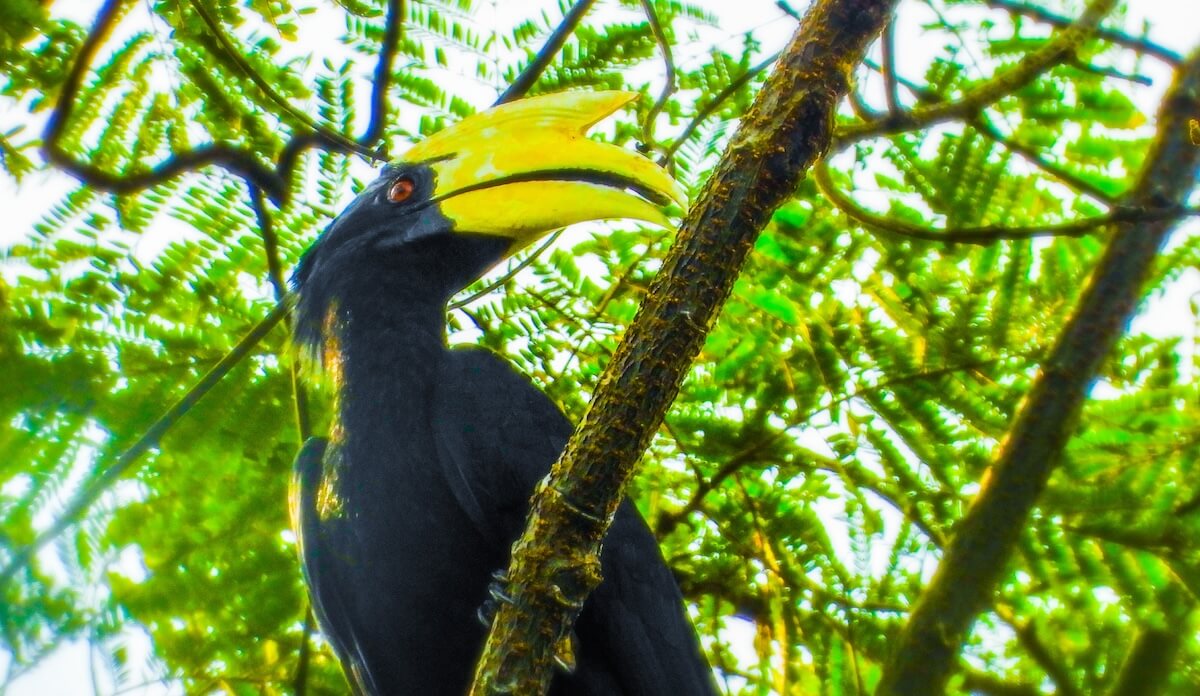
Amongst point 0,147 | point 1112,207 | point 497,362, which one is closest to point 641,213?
point 497,362

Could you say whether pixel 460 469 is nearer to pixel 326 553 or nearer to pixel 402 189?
pixel 326 553

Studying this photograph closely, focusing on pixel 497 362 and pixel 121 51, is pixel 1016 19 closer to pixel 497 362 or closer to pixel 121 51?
pixel 497 362

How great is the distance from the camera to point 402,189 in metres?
3.87

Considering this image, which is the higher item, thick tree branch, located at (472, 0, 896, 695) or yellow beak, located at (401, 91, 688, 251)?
yellow beak, located at (401, 91, 688, 251)

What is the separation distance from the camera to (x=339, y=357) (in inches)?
144

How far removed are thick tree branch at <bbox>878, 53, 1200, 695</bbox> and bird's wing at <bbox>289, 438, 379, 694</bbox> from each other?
1407 millimetres

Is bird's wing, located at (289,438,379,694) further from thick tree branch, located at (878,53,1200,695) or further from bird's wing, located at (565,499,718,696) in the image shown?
thick tree branch, located at (878,53,1200,695)

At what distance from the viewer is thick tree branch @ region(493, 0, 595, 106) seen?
3.94 metres

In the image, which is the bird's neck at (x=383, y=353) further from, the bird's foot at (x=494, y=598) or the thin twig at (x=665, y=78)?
the thin twig at (x=665, y=78)

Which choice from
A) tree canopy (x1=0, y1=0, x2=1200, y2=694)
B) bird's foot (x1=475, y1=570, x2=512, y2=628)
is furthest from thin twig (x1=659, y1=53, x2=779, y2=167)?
bird's foot (x1=475, y1=570, x2=512, y2=628)

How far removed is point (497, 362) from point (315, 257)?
0.84 m

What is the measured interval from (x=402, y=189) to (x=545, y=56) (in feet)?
2.05

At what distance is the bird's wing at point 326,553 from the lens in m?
3.38

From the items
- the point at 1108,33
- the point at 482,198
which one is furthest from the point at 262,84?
the point at 1108,33
